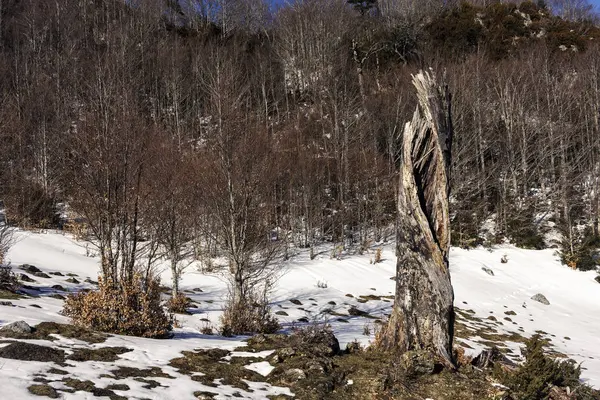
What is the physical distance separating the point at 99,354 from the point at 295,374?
2741 mm

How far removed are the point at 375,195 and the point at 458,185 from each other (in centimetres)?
537

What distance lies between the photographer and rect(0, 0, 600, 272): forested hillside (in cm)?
1164

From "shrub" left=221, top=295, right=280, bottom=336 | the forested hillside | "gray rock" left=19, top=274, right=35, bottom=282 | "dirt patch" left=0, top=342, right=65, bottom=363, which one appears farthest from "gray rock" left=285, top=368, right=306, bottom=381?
"gray rock" left=19, top=274, right=35, bottom=282

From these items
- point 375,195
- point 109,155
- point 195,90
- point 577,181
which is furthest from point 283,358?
point 195,90

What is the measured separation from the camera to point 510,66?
2906 cm

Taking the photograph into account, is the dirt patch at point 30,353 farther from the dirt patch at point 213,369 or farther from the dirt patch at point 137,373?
the dirt patch at point 213,369

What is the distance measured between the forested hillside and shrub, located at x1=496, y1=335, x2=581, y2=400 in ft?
22.2

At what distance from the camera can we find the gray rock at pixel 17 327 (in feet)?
20.8

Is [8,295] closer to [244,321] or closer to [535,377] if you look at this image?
[244,321]

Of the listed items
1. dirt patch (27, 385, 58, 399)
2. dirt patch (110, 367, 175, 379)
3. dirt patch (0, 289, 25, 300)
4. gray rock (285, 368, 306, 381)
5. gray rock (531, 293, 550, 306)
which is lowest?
gray rock (531, 293, 550, 306)

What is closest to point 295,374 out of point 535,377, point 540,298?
point 535,377

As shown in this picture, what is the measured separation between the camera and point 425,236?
22.9 feet

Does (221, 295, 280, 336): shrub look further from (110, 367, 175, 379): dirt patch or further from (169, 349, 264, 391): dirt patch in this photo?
(110, 367, 175, 379): dirt patch

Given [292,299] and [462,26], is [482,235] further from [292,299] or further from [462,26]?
[462,26]
